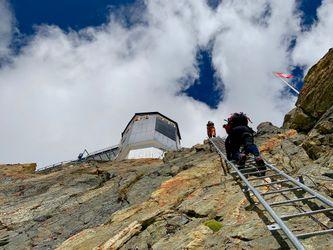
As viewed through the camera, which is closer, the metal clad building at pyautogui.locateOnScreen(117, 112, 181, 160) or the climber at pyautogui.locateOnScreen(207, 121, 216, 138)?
the climber at pyautogui.locateOnScreen(207, 121, 216, 138)

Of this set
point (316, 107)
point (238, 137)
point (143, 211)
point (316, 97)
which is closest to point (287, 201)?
point (238, 137)

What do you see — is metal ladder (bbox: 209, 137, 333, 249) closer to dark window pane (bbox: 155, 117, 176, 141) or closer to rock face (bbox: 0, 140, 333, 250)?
rock face (bbox: 0, 140, 333, 250)

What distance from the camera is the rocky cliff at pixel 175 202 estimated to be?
29.3 feet

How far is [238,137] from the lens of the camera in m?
12.9

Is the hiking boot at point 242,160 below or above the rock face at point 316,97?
below

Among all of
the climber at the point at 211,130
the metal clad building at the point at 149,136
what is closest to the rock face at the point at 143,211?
the climber at the point at 211,130

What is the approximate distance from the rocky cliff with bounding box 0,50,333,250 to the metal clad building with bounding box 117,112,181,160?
2758 cm

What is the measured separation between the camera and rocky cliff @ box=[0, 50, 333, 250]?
29.3 ft

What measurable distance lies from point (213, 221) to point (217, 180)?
425 cm

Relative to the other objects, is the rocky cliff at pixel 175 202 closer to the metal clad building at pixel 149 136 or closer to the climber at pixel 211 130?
the climber at pixel 211 130

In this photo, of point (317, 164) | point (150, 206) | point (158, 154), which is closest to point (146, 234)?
point (150, 206)

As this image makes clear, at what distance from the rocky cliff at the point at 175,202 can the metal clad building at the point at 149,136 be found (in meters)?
27.6

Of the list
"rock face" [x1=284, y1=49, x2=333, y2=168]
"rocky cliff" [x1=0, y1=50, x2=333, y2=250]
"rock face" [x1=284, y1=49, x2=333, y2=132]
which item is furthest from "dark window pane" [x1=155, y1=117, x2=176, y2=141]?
"rock face" [x1=284, y1=49, x2=333, y2=132]

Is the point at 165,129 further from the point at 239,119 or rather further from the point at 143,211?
the point at 143,211
